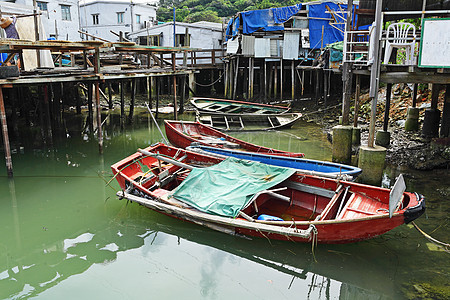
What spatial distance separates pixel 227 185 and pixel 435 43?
5.45m

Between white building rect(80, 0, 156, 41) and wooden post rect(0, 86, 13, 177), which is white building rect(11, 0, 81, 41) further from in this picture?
wooden post rect(0, 86, 13, 177)

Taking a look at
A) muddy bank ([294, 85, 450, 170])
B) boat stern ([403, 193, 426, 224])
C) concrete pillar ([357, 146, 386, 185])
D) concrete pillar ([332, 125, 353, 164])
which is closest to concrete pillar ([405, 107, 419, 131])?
muddy bank ([294, 85, 450, 170])

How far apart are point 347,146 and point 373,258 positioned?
4.63m

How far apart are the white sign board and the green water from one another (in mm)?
3246

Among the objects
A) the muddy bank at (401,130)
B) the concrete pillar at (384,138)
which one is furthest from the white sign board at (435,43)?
the concrete pillar at (384,138)

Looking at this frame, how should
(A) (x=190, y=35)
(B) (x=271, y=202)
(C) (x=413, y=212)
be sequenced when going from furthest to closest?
(A) (x=190, y=35), (B) (x=271, y=202), (C) (x=413, y=212)

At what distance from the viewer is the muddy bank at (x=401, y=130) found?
35.3ft

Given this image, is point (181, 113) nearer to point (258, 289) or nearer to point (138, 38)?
point (138, 38)

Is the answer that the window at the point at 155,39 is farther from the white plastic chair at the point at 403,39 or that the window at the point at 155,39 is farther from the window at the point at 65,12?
the white plastic chair at the point at 403,39

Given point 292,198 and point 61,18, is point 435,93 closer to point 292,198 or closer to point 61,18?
point 292,198

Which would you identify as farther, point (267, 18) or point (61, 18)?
point (61, 18)

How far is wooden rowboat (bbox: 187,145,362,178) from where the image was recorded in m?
8.24

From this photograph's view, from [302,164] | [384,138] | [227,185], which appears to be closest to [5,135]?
[227,185]

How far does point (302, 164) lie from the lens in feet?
30.7
